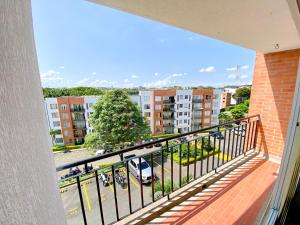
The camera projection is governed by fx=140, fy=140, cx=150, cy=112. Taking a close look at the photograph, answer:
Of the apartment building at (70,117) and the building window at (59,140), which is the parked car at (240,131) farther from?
the building window at (59,140)

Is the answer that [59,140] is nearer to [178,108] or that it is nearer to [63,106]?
[63,106]

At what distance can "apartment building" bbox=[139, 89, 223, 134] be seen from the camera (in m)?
17.3

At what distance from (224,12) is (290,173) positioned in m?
1.41

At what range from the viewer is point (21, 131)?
31 centimetres

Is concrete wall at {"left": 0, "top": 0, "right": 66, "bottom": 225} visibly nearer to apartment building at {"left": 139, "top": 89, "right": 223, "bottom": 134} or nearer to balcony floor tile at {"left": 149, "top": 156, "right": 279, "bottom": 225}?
balcony floor tile at {"left": 149, "top": 156, "right": 279, "bottom": 225}

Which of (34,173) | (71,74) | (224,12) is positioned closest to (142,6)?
(224,12)

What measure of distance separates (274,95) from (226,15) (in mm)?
2121

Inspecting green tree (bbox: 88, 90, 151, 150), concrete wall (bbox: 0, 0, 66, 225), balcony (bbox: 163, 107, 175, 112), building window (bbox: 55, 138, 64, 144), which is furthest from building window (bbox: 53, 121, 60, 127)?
concrete wall (bbox: 0, 0, 66, 225)

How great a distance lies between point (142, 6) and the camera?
1.12 m

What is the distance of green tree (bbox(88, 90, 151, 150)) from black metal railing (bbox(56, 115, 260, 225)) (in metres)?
2.98

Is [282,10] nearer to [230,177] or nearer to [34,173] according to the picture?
[34,173]

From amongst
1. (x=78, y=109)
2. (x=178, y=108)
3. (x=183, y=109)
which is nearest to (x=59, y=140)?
(x=78, y=109)

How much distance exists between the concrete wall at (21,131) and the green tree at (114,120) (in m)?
9.79

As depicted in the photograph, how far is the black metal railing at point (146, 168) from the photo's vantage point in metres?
1.22
